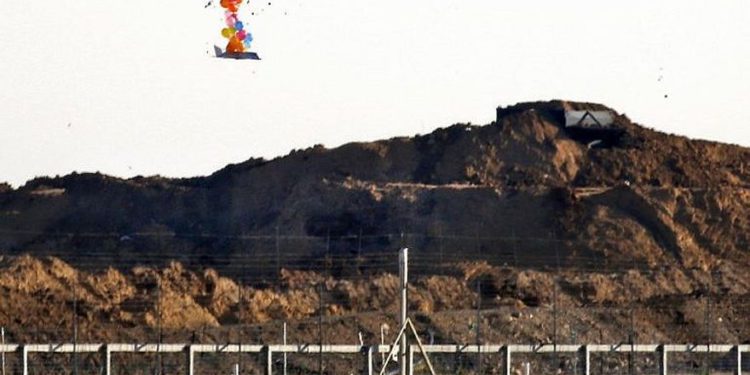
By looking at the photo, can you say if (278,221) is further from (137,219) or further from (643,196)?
(643,196)

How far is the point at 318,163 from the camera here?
78500 mm

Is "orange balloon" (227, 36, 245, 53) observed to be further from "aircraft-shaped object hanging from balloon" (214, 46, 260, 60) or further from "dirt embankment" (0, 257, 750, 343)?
"dirt embankment" (0, 257, 750, 343)

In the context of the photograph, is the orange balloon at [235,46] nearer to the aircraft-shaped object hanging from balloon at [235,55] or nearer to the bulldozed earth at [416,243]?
the aircraft-shaped object hanging from balloon at [235,55]

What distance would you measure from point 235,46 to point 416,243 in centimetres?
2469

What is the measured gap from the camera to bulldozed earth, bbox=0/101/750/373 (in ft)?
189

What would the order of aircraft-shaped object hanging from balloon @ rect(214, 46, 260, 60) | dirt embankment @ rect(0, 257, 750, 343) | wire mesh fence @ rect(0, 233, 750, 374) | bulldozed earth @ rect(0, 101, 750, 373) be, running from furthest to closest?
bulldozed earth @ rect(0, 101, 750, 373), dirt embankment @ rect(0, 257, 750, 343), wire mesh fence @ rect(0, 233, 750, 374), aircraft-shaped object hanging from balloon @ rect(214, 46, 260, 60)

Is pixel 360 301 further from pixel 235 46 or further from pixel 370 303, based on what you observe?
pixel 235 46

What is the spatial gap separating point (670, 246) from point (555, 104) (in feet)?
39.1

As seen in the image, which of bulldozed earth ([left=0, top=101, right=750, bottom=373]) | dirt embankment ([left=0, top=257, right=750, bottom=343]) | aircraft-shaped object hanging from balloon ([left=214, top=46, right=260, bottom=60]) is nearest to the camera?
aircraft-shaped object hanging from balloon ([left=214, top=46, right=260, bottom=60])

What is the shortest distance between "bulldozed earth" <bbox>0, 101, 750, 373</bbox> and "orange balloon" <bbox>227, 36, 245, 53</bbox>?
273 inches

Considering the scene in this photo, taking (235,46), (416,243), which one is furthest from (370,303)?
(235,46)

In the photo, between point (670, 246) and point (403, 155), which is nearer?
point (670, 246)

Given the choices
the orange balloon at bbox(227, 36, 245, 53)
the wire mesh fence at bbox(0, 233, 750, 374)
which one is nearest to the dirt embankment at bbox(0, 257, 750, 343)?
the wire mesh fence at bbox(0, 233, 750, 374)

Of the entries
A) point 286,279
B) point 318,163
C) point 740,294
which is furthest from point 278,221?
point 740,294
